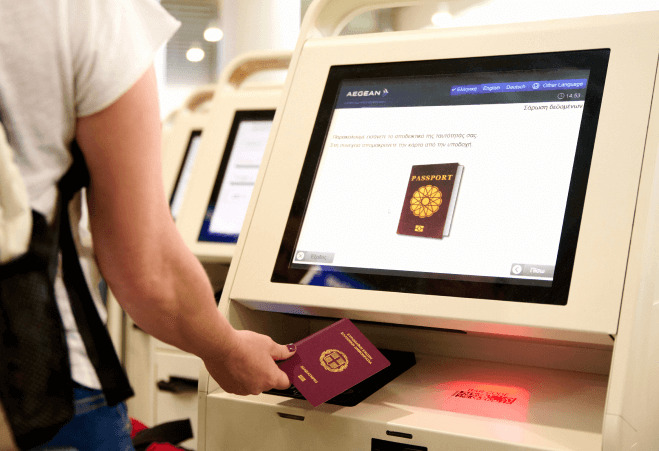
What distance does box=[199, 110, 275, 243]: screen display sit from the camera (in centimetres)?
219

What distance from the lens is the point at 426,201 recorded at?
94 centimetres

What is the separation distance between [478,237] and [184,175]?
2.08 m

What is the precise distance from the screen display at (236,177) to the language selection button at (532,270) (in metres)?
1.43

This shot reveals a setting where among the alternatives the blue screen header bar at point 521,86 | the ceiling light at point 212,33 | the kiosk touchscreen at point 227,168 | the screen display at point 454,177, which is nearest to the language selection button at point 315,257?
the screen display at point 454,177

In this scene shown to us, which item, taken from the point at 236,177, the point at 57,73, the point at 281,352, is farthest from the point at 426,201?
the point at 236,177

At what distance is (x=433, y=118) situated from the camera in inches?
39.6

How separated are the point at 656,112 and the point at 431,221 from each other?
0.35 m

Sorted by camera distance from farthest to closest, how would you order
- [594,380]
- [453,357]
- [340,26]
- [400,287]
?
[340,26]
[453,357]
[594,380]
[400,287]

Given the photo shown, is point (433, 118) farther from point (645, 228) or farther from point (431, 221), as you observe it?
point (645, 228)

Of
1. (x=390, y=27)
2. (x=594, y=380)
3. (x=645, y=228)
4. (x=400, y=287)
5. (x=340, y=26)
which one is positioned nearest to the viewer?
(x=645, y=228)

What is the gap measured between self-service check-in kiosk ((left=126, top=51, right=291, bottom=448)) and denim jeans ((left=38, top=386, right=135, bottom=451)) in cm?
144

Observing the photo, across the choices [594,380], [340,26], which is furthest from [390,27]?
[594,380]

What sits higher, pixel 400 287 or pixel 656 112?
pixel 656 112

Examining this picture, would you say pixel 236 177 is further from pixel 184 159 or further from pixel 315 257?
pixel 315 257
